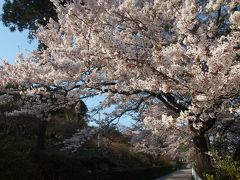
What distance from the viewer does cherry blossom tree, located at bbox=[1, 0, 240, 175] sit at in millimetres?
6672

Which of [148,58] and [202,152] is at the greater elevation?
[148,58]

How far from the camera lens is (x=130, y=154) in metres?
27.0

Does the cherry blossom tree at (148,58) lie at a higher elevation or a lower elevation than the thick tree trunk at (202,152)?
higher

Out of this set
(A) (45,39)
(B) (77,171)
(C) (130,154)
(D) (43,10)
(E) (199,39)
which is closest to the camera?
(E) (199,39)

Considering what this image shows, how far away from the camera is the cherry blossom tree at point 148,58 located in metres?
6.67

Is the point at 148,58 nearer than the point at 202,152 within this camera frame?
Yes

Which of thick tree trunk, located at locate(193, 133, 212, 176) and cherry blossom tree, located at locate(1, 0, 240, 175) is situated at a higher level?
cherry blossom tree, located at locate(1, 0, 240, 175)

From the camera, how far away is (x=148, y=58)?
7.48 meters

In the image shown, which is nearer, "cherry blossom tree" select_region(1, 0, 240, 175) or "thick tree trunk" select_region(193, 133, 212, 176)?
"cherry blossom tree" select_region(1, 0, 240, 175)

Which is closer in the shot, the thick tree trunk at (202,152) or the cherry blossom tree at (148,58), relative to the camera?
the cherry blossom tree at (148,58)

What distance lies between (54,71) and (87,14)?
5.05 feet

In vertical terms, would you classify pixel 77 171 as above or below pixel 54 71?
below

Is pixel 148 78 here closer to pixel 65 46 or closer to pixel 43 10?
pixel 65 46

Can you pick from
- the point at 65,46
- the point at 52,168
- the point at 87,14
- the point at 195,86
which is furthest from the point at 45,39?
the point at 195,86
